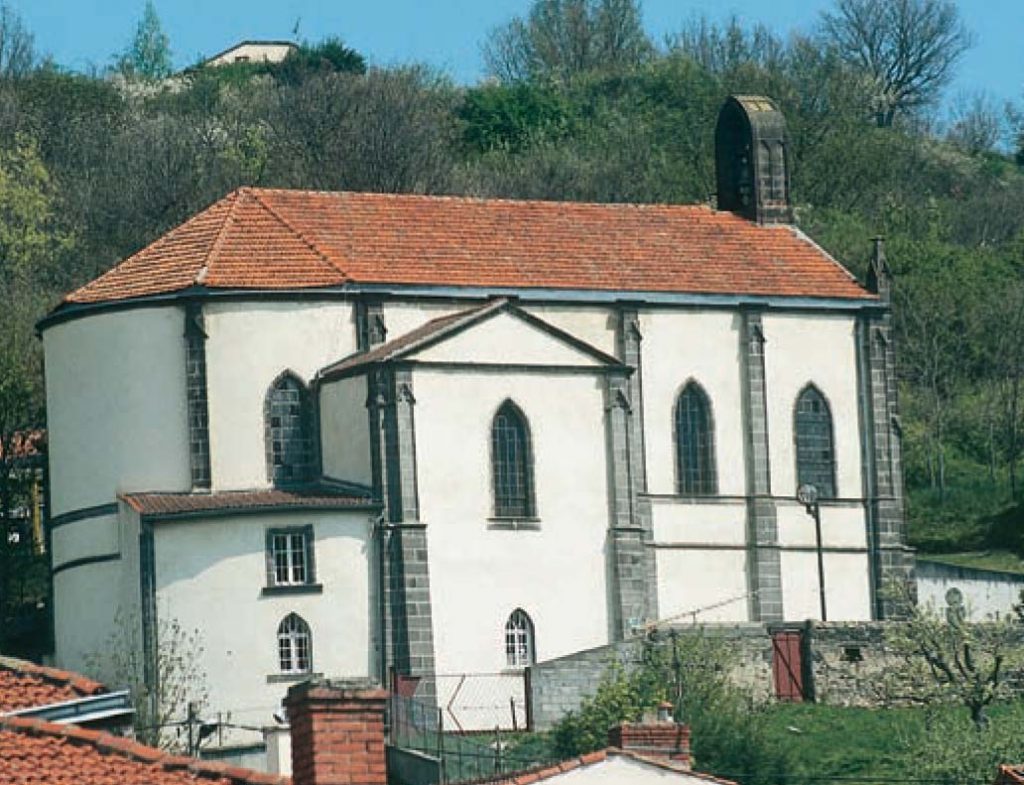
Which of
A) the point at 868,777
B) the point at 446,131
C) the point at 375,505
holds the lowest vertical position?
the point at 868,777

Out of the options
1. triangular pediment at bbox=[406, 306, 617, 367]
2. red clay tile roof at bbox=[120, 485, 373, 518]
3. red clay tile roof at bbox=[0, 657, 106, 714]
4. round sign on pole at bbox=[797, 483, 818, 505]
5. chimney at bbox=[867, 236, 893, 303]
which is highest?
chimney at bbox=[867, 236, 893, 303]

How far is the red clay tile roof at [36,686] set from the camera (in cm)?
2936

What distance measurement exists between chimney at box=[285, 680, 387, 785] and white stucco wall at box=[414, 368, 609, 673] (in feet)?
146

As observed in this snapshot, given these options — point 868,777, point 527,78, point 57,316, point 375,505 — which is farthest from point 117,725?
point 527,78

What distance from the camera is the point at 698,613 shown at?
76625 mm

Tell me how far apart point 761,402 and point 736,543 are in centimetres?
305

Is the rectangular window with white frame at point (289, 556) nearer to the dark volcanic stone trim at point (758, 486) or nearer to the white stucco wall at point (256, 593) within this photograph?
the white stucco wall at point (256, 593)

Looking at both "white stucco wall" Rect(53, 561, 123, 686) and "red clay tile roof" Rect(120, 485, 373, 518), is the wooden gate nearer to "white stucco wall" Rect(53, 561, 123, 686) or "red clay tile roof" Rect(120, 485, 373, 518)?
"red clay tile roof" Rect(120, 485, 373, 518)

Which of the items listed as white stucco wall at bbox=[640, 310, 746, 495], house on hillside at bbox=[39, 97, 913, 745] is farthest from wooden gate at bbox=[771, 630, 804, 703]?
white stucco wall at bbox=[640, 310, 746, 495]

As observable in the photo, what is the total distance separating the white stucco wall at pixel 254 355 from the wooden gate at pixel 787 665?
381 inches

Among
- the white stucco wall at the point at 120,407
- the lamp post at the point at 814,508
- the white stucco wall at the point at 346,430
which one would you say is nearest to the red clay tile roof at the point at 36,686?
the white stucco wall at the point at 346,430

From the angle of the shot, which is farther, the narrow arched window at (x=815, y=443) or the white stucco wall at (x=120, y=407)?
the narrow arched window at (x=815, y=443)

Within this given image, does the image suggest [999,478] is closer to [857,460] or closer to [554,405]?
[857,460]

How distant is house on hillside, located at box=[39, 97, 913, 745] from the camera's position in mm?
71562
